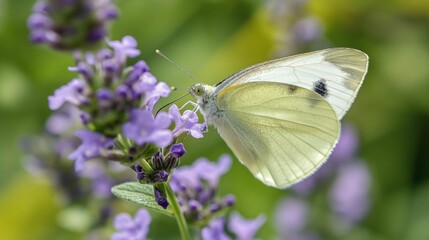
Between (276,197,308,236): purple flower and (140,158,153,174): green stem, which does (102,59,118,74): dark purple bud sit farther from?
(276,197,308,236): purple flower

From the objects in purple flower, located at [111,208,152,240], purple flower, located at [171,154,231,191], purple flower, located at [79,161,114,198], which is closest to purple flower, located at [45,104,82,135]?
purple flower, located at [79,161,114,198]

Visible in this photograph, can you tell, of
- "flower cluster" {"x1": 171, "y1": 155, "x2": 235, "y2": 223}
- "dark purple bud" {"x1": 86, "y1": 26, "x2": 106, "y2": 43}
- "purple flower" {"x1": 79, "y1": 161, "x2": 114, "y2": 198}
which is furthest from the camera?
"purple flower" {"x1": 79, "y1": 161, "x2": 114, "y2": 198}

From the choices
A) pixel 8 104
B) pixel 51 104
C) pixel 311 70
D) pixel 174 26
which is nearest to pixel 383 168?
pixel 174 26

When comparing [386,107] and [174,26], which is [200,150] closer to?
[174,26]

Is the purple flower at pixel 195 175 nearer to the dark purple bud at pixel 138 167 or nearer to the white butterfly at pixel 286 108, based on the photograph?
the white butterfly at pixel 286 108

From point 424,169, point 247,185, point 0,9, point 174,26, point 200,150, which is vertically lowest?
point 424,169

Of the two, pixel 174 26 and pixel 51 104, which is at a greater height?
pixel 174 26

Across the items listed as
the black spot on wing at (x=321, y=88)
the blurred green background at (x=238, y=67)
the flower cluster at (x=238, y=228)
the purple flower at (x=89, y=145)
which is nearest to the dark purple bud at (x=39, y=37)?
the purple flower at (x=89, y=145)
